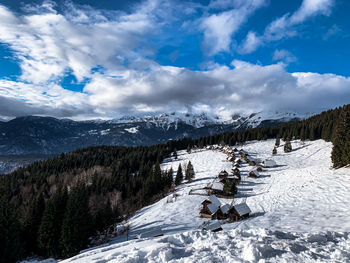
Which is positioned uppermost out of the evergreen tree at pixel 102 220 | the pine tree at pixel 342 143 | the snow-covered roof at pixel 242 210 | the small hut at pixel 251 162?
the pine tree at pixel 342 143

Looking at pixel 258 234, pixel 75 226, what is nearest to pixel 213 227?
pixel 258 234

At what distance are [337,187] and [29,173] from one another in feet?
517

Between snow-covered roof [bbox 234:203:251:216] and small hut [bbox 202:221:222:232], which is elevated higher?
small hut [bbox 202:221:222:232]

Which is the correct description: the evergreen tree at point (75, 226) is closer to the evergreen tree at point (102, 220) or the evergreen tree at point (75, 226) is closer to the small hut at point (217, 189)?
the evergreen tree at point (102, 220)

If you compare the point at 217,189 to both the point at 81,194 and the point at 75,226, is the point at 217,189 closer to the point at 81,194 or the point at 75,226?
the point at 81,194

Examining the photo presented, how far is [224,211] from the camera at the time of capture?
34250 mm

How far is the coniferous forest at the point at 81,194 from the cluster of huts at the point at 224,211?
62.1 feet

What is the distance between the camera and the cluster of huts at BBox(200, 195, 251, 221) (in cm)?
3047

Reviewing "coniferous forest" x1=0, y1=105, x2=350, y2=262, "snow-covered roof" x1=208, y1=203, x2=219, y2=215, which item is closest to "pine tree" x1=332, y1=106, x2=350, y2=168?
"coniferous forest" x1=0, y1=105, x2=350, y2=262

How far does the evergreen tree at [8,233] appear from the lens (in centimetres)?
A: 2566

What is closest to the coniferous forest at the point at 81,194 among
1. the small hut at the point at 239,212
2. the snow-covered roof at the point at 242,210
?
the small hut at the point at 239,212

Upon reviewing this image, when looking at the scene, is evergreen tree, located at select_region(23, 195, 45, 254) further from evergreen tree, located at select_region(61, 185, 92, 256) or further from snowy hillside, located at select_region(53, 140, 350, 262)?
snowy hillside, located at select_region(53, 140, 350, 262)

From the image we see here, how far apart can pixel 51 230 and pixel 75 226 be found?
5349mm

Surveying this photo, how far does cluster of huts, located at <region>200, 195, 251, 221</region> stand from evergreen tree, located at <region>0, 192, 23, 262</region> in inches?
1108
